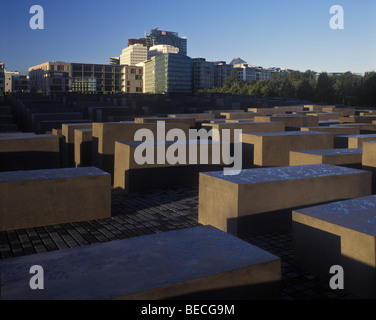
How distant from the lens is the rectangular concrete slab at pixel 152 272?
3537 millimetres

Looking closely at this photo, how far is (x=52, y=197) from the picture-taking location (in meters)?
8.17

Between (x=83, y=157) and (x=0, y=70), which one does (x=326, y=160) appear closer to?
(x=83, y=157)

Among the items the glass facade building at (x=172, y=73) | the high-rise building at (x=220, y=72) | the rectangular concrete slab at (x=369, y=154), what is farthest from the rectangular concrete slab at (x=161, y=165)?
the high-rise building at (x=220, y=72)

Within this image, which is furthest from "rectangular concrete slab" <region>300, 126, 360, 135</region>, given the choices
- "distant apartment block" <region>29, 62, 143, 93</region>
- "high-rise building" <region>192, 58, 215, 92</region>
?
"high-rise building" <region>192, 58, 215, 92</region>

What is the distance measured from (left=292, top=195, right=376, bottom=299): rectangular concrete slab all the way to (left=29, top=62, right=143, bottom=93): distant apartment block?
110854mm

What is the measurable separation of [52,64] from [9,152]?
11571cm

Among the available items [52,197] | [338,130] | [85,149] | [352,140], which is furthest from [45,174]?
[338,130]

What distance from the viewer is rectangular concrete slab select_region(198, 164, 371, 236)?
7539 millimetres

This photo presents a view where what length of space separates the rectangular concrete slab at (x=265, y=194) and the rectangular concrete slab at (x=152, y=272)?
9.02 feet

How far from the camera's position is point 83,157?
14.8 meters

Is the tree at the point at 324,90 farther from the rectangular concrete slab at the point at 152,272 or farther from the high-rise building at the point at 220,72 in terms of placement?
the high-rise building at the point at 220,72

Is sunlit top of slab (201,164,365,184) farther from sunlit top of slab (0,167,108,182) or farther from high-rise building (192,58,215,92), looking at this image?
high-rise building (192,58,215,92)

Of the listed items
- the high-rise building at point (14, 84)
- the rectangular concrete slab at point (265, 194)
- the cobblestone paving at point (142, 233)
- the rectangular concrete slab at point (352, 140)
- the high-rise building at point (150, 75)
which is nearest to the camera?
the cobblestone paving at point (142, 233)
